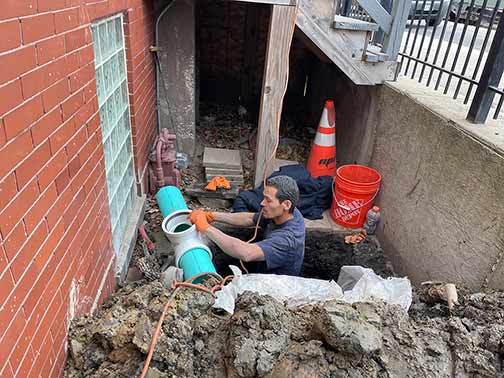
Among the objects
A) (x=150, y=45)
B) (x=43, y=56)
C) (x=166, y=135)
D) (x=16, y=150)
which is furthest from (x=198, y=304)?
(x=150, y=45)

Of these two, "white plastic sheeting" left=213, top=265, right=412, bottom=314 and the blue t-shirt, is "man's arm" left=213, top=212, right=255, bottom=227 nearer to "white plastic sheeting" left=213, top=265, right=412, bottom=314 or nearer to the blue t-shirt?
the blue t-shirt

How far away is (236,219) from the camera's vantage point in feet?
11.8

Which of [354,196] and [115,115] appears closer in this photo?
[115,115]

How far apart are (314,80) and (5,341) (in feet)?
24.4

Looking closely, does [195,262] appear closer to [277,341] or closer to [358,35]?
[277,341]

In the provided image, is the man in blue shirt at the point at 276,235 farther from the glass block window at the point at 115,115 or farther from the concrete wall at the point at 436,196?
the concrete wall at the point at 436,196

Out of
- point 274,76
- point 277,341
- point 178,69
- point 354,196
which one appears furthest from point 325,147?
point 277,341

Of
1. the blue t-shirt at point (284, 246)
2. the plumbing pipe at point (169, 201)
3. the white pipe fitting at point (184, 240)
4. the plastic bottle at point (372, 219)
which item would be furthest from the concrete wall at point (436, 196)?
the plumbing pipe at point (169, 201)

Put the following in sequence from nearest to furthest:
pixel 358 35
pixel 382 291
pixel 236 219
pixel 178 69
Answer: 1. pixel 382 291
2. pixel 236 219
3. pixel 358 35
4. pixel 178 69

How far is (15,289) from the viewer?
1.37 meters

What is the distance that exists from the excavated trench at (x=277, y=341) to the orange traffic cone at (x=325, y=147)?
10.5 feet

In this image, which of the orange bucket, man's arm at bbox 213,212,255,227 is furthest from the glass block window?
the orange bucket

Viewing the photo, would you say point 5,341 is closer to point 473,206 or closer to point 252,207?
point 473,206

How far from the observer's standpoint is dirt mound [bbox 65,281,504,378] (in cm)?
178
